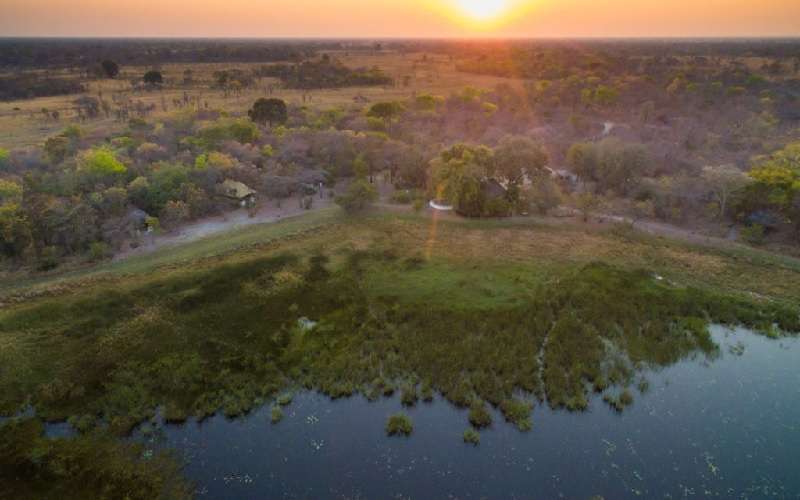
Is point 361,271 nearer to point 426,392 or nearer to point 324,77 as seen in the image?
point 426,392

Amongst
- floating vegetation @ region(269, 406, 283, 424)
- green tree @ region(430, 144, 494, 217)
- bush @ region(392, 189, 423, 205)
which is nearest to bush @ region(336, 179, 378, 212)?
bush @ region(392, 189, 423, 205)

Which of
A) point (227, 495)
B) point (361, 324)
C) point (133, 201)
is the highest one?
point (133, 201)

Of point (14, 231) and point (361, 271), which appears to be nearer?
point (361, 271)

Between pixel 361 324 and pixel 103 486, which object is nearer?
pixel 103 486

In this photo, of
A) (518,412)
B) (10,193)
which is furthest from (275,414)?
(10,193)

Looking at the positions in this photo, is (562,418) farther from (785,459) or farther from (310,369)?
(310,369)

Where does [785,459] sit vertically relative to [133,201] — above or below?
below

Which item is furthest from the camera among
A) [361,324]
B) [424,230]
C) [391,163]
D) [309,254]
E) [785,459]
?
[391,163]

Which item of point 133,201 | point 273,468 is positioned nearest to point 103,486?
point 273,468
